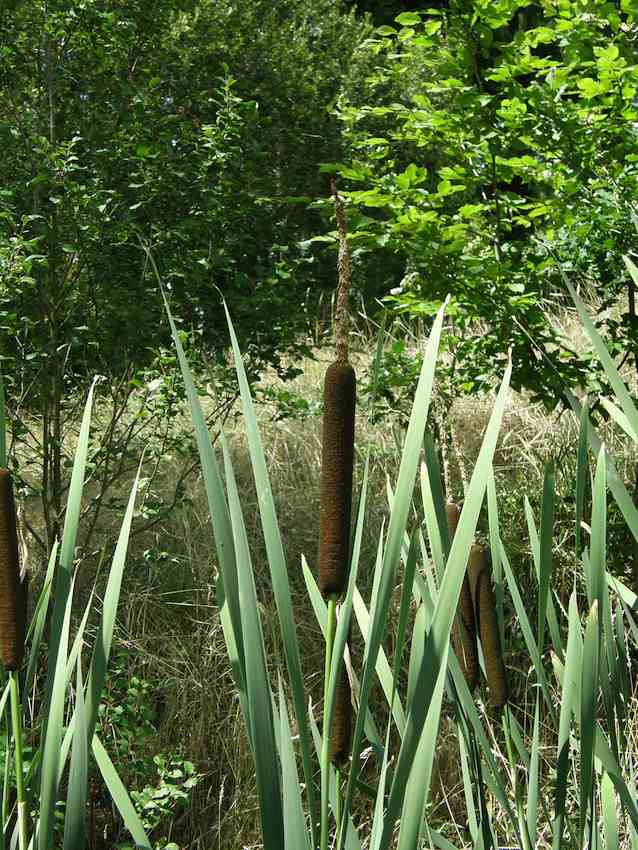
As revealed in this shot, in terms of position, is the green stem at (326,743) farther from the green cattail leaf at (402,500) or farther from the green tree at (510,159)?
the green tree at (510,159)

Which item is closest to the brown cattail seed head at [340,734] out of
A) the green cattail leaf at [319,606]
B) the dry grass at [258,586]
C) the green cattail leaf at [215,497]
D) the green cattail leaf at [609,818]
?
the green cattail leaf at [319,606]

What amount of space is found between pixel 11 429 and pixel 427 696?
10.1ft

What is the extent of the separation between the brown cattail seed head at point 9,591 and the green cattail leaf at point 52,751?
32 mm

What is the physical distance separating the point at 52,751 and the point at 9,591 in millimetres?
129

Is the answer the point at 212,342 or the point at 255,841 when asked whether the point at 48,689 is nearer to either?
the point at 255,841

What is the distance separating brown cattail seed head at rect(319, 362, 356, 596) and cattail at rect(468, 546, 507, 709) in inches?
16.5

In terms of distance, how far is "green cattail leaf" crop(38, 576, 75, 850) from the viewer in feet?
2.27

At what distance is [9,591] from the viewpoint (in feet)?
2.47

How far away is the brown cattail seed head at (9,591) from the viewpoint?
743 millimetres

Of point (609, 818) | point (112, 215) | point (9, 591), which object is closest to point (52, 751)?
point (9, 591)

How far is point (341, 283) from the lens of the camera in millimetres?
595

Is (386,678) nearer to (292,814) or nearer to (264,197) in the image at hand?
(292,814)

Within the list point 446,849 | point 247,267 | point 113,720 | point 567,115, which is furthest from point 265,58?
point 446,849

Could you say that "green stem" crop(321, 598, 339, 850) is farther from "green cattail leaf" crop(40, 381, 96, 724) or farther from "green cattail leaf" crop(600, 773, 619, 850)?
"green cattail leaf" crop(600, 773, 619, 850)
